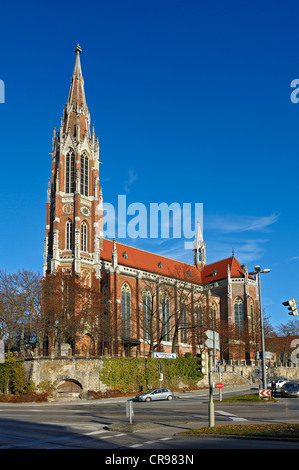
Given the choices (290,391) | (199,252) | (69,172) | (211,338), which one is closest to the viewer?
(211,338)

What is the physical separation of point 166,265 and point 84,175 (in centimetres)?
2280

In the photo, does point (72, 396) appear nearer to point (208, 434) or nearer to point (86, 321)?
point (86, 321)

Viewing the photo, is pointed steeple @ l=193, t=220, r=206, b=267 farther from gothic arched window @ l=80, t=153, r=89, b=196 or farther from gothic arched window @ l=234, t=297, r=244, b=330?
gothic arched window @ l=80, t=153, r=89, b=196

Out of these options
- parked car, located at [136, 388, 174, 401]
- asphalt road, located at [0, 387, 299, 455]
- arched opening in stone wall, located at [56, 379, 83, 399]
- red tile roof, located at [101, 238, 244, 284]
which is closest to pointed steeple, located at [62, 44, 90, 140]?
red tile roof, located at [101, 238, 244, 284]

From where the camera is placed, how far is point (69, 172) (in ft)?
231

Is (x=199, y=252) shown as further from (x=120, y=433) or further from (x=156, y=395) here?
(x=120, y=433)

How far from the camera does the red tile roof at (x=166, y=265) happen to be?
243ft

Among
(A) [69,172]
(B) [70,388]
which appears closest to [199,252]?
(A) [69,172]

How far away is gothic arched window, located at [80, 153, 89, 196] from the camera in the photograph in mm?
70125

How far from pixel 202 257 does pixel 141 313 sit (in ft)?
122

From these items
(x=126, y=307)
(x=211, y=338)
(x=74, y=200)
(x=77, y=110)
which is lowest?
(x=211, y=338)

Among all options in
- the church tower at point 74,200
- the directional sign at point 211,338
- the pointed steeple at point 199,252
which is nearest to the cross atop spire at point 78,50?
the church tower at point 74,200

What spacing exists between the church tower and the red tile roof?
416 centimetres
